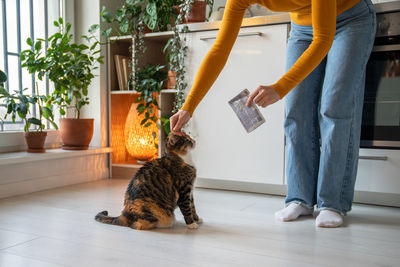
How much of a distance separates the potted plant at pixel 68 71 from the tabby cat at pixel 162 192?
3.59 ft

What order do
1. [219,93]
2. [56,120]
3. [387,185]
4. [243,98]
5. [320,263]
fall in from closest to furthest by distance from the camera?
[320,263] → [243,98] → [387,185] → [219,93] → [56,120]

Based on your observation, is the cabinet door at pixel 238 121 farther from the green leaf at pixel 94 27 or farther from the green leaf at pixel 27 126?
the green leaf at pixel 27 126

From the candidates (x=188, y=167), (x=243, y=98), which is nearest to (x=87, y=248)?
(x=188, y=167)

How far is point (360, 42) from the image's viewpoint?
1.57m

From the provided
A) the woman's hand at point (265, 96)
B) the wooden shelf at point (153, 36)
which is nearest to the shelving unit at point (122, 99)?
the wooden shelf at point (153, 36)

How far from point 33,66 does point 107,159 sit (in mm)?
828

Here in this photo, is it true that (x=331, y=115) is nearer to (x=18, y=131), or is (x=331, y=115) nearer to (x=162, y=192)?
(x=162, y=192)

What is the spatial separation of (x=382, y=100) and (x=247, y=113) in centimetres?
97

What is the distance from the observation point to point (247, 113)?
51.2 inches

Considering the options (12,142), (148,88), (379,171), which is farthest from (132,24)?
(379,171)

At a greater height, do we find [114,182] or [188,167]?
[188,167]

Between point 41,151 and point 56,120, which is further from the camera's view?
point 56,120

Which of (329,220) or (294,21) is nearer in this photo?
(329,220)

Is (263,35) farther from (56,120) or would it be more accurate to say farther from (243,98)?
(56,120)
